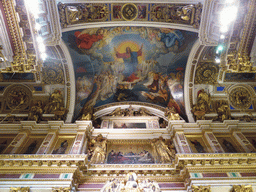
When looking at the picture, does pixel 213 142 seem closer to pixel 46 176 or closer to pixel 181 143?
pixel 181 143

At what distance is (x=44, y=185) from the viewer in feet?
25.0

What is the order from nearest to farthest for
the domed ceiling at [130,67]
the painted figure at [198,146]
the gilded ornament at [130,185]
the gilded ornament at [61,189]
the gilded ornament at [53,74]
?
the gilded ornament at [61,189] → the gilded ornament at [130,185] → the painted figure at [198,146] → the domed ceiling at [130,67] → the gilded ornament at [53,74]

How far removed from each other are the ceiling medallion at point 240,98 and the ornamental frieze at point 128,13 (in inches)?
215

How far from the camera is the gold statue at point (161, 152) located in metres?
9.59

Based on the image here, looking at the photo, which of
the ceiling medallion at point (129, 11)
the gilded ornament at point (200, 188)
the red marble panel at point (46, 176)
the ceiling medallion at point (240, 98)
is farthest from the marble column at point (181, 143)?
the ceiling medallion at point (129, 11)

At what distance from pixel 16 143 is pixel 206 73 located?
38.4 feet

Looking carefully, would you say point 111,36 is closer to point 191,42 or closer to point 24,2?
point 191,42

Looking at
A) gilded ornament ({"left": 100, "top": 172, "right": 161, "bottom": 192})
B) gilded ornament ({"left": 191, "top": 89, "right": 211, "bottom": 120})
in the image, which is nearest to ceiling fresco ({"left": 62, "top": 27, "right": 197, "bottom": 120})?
gilded ornament ({"left": 191, "top": 89, "right": 211, "bottom": 120})

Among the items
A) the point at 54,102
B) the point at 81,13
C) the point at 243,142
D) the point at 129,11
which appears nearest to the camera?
the point at 243,142

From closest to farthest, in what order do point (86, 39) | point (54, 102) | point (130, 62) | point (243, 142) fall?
point (243, 142) < point (86, 39) < point (54, 102) < point (130, 62)

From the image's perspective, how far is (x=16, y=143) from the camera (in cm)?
1002

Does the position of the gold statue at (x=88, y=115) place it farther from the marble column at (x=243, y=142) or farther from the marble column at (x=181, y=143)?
the marble column at (x=243, y=142)

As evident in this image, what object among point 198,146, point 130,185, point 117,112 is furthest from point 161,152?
point 117,112

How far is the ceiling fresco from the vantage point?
1207 centimetres
